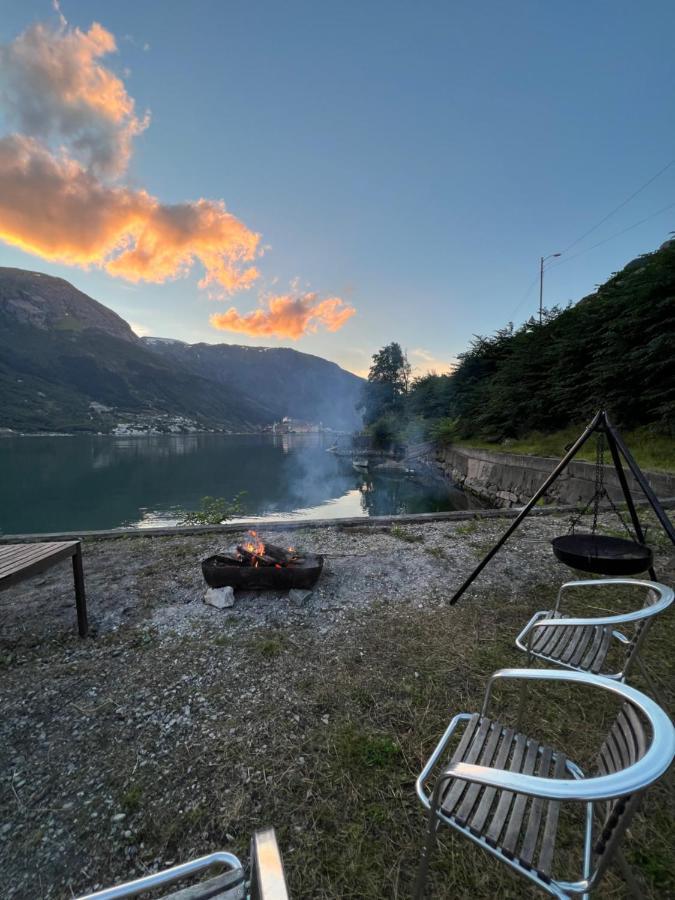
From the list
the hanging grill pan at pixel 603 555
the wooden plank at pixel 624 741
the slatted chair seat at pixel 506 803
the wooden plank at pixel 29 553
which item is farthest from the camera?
the hanging grill pan at pixel 603 555

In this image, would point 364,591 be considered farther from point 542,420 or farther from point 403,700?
point 542,420

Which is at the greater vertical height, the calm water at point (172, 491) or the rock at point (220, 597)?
the rock at point (220, 597)

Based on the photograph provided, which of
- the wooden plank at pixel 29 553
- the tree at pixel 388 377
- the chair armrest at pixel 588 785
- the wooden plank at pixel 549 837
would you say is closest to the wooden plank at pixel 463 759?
the wooden plank at pixel 549 837

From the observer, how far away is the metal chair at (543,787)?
0.92 metres

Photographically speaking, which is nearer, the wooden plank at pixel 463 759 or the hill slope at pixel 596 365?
the wooden plank at pixel 463 759

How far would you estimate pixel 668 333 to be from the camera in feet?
35.2

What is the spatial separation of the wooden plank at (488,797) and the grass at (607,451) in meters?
10.8

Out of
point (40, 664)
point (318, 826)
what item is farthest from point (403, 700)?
point (40, 664)

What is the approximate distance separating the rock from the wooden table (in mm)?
1129

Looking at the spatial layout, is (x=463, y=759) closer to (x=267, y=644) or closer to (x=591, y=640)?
(x=591, y=640)

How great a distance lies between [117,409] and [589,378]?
120087 millimetres

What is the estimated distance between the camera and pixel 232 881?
3.83 ft

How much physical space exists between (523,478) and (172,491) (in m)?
24.0

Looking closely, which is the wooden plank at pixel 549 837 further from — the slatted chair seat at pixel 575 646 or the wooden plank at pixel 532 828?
the slatted chair seat at pixel 575 646
